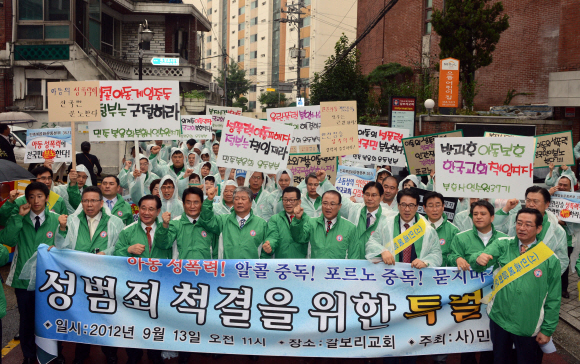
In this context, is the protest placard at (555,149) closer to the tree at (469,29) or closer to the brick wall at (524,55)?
the tree at (469,29)

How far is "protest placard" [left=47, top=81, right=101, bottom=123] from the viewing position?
7.16 m

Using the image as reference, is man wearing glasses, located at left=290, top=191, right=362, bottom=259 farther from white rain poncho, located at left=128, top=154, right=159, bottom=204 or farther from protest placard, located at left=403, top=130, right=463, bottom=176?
white rain poncho, located at left=128, top=154, right=159, bottom=204

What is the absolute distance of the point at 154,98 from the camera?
7.49 meters

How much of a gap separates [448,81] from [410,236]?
12.3 meters

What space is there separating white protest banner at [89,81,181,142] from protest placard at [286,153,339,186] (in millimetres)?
1865

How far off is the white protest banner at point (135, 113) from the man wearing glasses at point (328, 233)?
3.09 m

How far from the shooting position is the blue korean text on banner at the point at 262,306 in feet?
15.4

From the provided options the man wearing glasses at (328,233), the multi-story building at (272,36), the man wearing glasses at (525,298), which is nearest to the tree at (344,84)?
the man wearing glasses at (328,233)

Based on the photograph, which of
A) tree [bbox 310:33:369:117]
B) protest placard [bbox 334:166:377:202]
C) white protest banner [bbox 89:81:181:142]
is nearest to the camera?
white protest banner [bbox 89:81:181:142]

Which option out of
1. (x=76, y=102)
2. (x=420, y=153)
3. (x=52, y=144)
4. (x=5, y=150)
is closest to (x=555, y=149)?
(x=420, y=153)

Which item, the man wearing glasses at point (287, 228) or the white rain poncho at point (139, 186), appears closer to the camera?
the man wearing glasses at point (287, 228)

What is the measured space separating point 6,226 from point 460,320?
4334 millimetres

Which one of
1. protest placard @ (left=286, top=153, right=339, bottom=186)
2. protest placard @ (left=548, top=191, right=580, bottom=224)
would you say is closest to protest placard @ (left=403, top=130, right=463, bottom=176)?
protest placard @ (left=286, top=153, right=339, bottom=186)

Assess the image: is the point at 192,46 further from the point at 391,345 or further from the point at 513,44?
the point at 391,345
